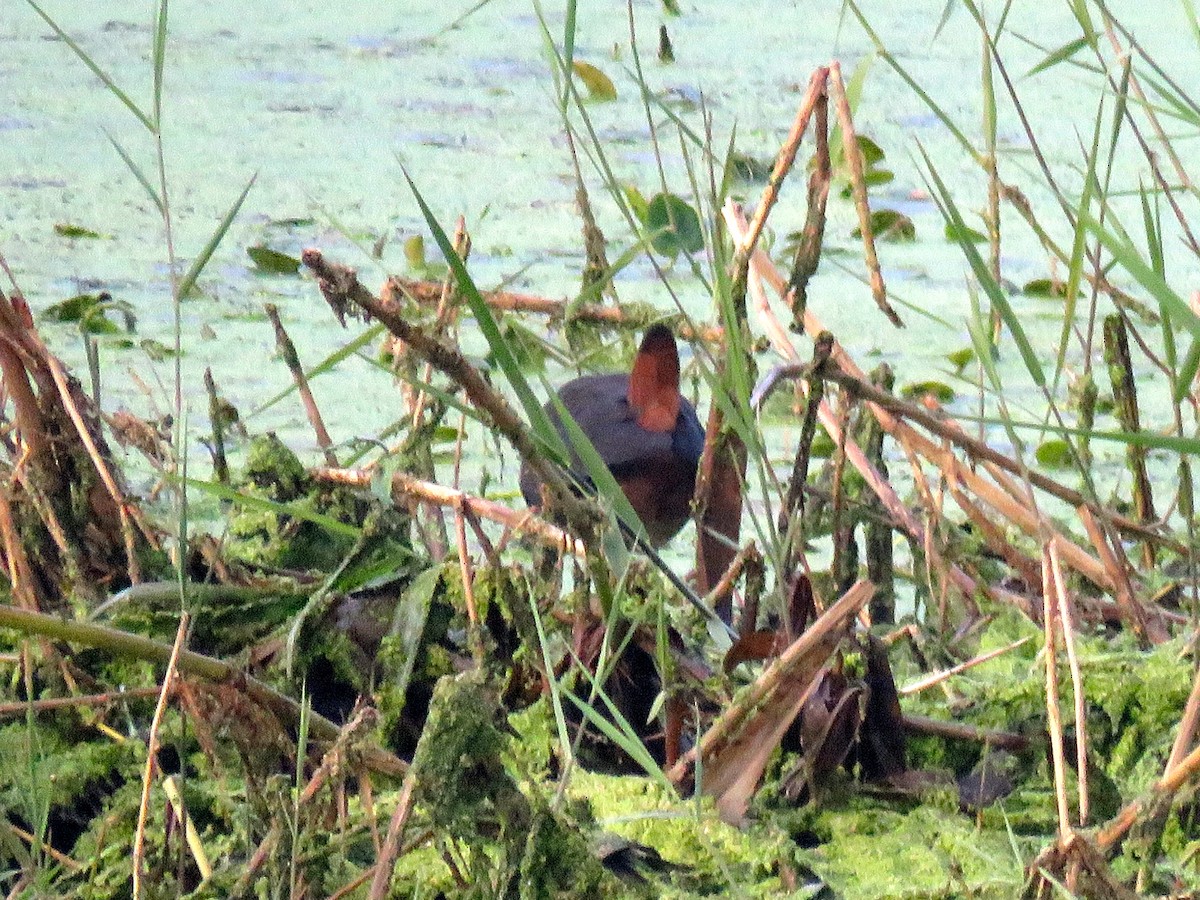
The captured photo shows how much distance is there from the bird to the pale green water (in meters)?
0.39

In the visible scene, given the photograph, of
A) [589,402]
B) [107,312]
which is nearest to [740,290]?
[589,402]

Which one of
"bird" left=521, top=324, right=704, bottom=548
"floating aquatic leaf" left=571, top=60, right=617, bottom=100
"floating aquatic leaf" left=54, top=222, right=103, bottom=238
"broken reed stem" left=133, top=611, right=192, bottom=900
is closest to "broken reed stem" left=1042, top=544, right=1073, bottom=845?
"broken reed stem" left=133, top=611, right=192, bottom=900

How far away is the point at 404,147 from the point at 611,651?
2.64 m

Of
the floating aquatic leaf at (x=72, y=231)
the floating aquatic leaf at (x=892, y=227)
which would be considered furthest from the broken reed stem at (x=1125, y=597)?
the floating aquatic leaf at (x=72, y=231)

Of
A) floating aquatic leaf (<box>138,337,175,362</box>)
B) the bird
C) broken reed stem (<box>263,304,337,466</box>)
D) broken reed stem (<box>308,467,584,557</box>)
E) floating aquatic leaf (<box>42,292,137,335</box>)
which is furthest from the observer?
floating aquatic leaf (<box>42,292,137,335</box>)

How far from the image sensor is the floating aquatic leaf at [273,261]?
3.09 metres

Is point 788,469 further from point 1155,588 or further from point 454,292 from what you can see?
point 454,292

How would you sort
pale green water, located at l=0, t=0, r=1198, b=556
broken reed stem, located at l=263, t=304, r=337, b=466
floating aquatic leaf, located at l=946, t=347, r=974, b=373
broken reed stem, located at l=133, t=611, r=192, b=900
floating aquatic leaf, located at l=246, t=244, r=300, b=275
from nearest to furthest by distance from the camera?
broken reed stem, located at l=133, t=611, r=192, b=900, broken reed stem, located at l=263, t=304, r=337, b=466, floating aquatic leaf, located at l=946, t=347, r=974, b=373, pale green water, located at l=0, t=0, r=1198, b=556, floating aquatic leaf, located at l=246, t=244, r=300, b=275

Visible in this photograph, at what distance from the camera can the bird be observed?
85.9 inches

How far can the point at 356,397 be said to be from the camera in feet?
9.09

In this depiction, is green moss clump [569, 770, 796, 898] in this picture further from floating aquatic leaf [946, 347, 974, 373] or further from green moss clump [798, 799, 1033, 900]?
floating aquatic leaf [946, 347, 974, 373]

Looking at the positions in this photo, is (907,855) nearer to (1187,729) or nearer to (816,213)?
(1187,729)

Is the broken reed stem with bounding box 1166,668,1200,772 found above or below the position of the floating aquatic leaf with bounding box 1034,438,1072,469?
above

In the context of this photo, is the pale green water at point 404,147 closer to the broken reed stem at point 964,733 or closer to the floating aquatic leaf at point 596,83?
the floating aquatic leaf at point 596,83
